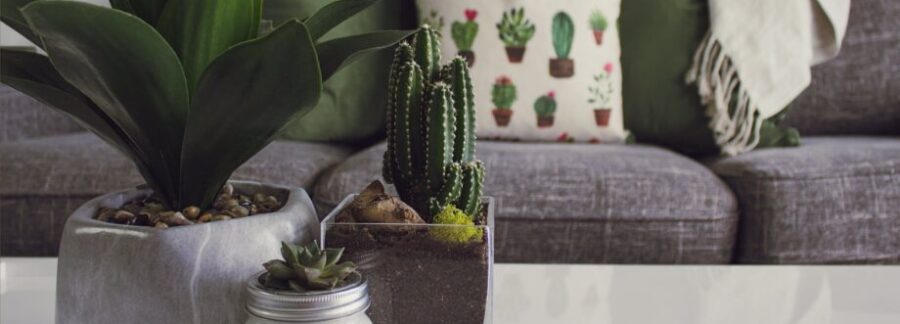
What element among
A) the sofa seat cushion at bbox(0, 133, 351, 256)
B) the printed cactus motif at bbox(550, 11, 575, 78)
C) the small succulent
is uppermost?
the small succulent

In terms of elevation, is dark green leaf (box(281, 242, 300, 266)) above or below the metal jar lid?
above

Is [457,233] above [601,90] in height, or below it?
above

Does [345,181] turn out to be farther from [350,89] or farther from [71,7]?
[71,7]

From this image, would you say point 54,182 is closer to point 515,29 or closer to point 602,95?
point 515,29

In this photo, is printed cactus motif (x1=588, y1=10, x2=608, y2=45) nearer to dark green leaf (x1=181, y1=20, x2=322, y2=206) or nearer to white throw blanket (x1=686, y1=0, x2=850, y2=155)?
white throw blanket (x1=686, y1=0, x2=850, y2=155)

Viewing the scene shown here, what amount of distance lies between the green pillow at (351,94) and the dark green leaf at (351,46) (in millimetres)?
1218

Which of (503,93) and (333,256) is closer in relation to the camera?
(333,256)

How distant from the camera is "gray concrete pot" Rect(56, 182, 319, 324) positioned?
1.85 feet

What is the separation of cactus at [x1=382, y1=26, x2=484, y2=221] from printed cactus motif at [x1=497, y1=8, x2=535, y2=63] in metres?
1.03

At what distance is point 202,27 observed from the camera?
585 millimetres

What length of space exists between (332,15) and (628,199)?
2.88 ft

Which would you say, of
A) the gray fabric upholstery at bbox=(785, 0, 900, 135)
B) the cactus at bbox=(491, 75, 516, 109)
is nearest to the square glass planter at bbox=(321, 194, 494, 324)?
the cactus at bbox=(491, 75, 516, 109)

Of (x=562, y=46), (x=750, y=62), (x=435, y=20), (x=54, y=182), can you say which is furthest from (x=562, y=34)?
(x=54, y=182)

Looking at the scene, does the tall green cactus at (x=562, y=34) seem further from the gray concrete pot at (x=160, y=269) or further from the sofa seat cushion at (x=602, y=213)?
the gray concrete pot at (x=160, y=269)
